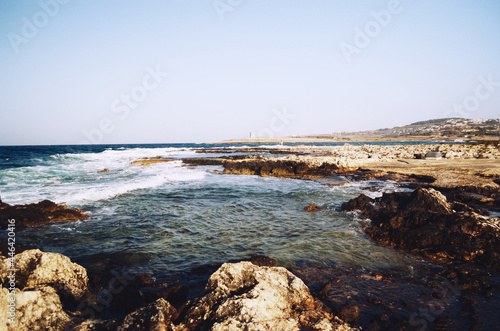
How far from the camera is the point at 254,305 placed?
3.35 m

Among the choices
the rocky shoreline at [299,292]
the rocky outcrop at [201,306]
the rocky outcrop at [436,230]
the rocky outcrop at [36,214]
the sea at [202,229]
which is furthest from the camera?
the rocky outcrop at [36,214]

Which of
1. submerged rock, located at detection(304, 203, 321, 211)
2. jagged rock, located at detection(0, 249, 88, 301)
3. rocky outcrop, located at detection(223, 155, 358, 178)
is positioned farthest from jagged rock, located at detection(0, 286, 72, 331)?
rocky outcrop, located at detection(223, 155, 358, 178)

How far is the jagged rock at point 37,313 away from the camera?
133 inches

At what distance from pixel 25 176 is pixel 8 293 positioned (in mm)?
22782

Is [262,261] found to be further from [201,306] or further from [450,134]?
[450,134]

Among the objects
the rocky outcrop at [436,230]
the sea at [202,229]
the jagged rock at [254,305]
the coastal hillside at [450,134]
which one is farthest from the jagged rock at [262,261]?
the coastal hillside at [450,134]

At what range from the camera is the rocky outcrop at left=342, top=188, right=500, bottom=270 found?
5.98m

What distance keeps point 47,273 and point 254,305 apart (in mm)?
3729

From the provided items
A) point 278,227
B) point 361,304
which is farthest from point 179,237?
point 361,304

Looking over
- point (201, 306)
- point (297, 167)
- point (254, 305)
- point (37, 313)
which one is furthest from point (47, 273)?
point (297, 167)

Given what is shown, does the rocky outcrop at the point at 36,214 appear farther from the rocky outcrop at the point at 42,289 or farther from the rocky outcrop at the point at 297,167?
the rocky outcrop at the point at 297,167

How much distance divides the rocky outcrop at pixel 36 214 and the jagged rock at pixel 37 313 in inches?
250

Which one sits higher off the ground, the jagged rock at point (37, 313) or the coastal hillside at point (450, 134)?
the coastal hillside at point (450, 134)

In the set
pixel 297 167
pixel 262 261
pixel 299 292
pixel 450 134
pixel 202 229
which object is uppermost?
pixel 450 134
